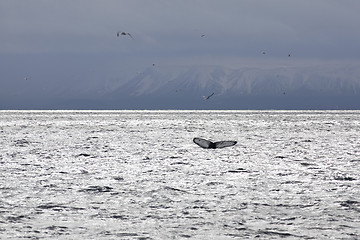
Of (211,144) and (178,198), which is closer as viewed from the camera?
(178,198)

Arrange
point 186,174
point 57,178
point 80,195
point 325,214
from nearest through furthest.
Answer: point 325,214 → point 80,195 → point 57,178 → point 186,174

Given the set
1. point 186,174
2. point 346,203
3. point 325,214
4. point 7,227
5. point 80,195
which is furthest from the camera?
point 186,174

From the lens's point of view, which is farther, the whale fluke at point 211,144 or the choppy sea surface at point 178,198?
the whale fluke at point 211,144

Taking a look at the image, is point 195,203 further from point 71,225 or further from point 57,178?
point 57,178

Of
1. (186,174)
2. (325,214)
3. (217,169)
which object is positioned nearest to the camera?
(325,214)

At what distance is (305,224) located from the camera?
10.1 m

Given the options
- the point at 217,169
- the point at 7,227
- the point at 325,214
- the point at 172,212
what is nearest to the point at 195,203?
the point at 172,212

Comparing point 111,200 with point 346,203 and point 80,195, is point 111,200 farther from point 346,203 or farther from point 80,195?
point 346,203

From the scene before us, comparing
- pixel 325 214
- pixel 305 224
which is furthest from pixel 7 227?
pixel 325 214

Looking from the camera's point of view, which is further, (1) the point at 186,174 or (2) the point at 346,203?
(1) the point at 186,174

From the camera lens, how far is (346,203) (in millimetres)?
12305

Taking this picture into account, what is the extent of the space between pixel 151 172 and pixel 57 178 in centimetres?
322

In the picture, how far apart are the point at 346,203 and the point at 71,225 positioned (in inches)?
237

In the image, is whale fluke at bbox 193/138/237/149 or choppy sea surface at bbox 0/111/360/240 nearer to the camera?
choppy sea surface at bbox 0/111/360/240
